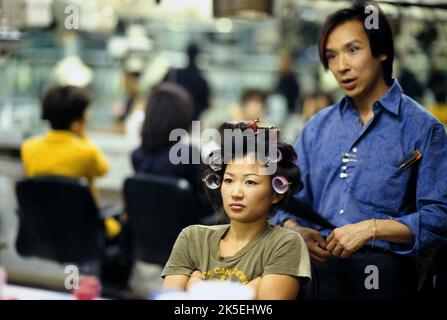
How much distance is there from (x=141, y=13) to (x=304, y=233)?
624cm

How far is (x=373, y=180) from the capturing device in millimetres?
1953

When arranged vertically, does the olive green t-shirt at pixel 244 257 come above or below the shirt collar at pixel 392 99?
below

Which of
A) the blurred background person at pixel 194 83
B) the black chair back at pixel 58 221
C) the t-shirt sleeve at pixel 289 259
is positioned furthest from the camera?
the blurred background person at pixel 194 83

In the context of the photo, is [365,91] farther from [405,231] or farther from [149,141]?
[149,141]

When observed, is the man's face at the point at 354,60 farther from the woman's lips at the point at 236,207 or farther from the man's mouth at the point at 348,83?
the woman's lips at the point at 236,207

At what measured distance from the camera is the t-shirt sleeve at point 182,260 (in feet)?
5.76

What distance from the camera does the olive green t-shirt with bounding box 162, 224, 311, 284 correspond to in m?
1.71

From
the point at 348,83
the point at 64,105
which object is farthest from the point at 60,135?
the point at 348,83

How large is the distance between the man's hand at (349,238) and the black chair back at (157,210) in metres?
1.80

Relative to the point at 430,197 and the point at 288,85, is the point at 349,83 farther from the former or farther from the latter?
the point at 288,85
